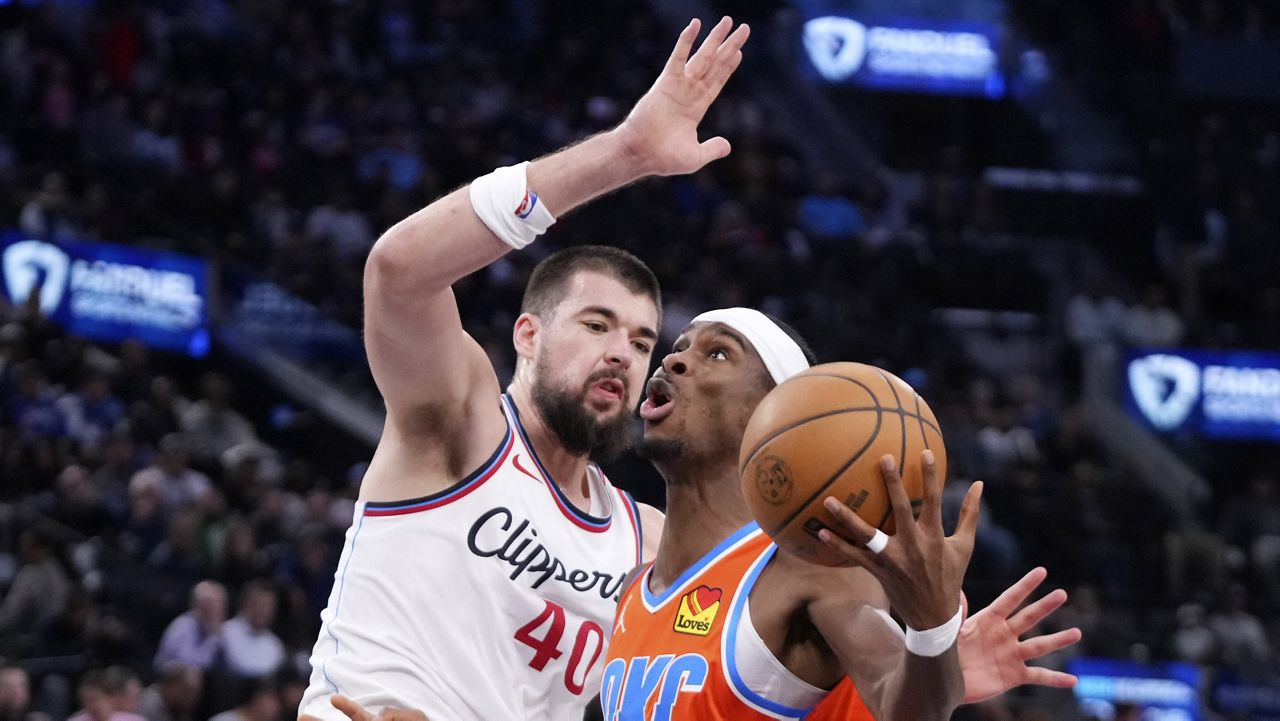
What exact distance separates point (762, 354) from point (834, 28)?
2036 cm

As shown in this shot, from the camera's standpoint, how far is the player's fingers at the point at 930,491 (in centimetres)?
361

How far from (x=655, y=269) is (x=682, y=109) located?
13.1m

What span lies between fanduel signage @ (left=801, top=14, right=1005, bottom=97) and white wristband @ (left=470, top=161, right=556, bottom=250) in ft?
68.3

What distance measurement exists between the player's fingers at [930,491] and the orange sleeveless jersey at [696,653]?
2.88 feet

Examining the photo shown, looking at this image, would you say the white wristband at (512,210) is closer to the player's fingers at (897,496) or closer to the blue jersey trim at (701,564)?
the blue jersey trim at (701,564)

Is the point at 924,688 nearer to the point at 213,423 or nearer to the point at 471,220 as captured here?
the point at 471,220

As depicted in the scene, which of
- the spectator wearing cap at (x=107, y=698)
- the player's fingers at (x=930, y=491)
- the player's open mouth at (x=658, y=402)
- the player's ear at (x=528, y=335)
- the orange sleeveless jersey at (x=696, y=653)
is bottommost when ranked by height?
Result: the spectator wearing cap at (x=107, y=698)

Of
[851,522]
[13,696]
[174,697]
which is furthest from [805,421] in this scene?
[13,696]

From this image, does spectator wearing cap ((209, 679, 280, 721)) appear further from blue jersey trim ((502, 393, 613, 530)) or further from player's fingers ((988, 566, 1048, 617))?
player's fingers ((988, 566, 1048, 617))

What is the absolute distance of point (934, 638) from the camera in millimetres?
3645

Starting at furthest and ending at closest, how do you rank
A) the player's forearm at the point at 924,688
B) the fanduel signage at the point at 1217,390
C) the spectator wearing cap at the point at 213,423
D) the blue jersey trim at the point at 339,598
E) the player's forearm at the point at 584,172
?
the fanduel signage at the point at 1217,390, the spectator wearing cap at the point at 213,423, the blue jersey trim at the point at 339,598, the player's forearm at the point at 584,172, the player's forearm at the point at 924,688

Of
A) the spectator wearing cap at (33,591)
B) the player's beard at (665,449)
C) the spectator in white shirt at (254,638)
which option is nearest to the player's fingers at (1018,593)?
the player's beard at (665,449)

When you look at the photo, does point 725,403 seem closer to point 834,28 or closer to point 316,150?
point 316,150

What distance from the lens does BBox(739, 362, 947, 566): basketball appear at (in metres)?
3.79
